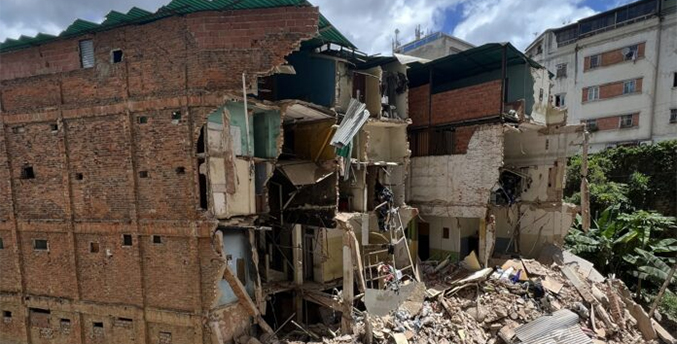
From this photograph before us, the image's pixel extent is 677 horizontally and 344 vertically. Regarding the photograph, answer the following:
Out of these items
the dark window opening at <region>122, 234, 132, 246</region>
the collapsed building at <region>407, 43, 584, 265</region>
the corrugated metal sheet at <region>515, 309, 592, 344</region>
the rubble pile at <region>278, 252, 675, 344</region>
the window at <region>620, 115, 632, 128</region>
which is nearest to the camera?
the dark window opening at <region>122, 234, 132, 246</region>

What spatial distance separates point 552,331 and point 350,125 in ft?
30.4

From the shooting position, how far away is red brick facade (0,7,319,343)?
29.1ft

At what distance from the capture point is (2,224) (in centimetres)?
1062

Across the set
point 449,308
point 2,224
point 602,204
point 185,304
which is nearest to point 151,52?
point 185,304

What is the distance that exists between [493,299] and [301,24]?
11283 mm

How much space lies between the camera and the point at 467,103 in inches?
561

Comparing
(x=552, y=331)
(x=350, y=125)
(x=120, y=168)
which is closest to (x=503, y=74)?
(x=350, y=125)

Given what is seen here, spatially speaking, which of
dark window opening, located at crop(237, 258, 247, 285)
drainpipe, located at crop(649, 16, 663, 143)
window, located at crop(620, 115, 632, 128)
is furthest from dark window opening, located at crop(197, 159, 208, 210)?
drainpipe, located at crop(649, 16, 663, 143)

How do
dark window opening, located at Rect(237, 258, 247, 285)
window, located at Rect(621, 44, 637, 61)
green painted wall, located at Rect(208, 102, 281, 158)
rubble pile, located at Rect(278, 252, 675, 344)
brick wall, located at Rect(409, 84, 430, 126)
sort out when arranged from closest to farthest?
green painted wall, located at Rect(208, 102, 281, 158), dark window opening, located at Rect(237, 258, 247, 285), rubble pile, located at Rect(278, 252, 675, 344), brick wall, located at Rect(409, 84, 430, 126), window, located at Rect(621, 44, 637, 61)

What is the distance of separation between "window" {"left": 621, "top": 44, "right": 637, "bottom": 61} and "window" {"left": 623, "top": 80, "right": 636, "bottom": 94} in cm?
169

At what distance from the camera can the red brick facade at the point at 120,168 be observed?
8867 mm

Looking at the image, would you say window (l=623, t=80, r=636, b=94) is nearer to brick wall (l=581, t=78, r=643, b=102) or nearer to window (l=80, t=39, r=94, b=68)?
brick wall (l=581, t=78, r=643, b=102)

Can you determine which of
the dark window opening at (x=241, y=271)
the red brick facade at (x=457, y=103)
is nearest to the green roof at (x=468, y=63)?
the red brick facade at (x=457, y=103)

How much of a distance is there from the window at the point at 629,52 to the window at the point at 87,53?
109 ft
